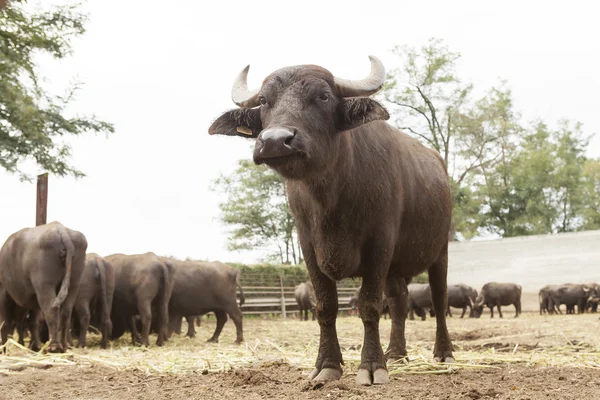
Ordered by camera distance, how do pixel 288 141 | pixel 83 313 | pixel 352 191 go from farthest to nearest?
pixel 83 313, pixel 352 191, pixel 288 141

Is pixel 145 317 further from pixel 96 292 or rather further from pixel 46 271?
pixel 46 271

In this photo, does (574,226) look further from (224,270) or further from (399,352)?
(399,352)

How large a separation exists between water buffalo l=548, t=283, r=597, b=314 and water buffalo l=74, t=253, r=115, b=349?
80.4 ft

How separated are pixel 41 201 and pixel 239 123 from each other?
13.7 m

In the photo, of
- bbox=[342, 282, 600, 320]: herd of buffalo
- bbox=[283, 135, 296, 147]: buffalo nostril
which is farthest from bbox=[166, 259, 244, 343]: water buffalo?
bbox=[342, 282, 600, 320]: herd of buffalo

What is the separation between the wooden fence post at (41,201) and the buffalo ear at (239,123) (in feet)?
42.9

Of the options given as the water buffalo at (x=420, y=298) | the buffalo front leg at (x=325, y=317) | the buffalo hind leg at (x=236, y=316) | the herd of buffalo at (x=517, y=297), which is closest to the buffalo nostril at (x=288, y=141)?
the buffalo front leg at (x=325, y=317)

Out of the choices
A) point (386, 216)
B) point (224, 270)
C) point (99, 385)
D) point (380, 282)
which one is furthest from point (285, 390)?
point (224, 270)

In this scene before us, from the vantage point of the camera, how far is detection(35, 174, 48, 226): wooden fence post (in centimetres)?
1709

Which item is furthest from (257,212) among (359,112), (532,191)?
(359,112)

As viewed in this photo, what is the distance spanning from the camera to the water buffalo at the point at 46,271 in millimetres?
10102

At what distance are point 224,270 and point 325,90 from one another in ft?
37.7

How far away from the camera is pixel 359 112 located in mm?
5176

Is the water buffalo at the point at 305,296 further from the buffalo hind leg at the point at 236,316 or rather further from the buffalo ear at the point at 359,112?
the buffalo ear at the point at 359,112
